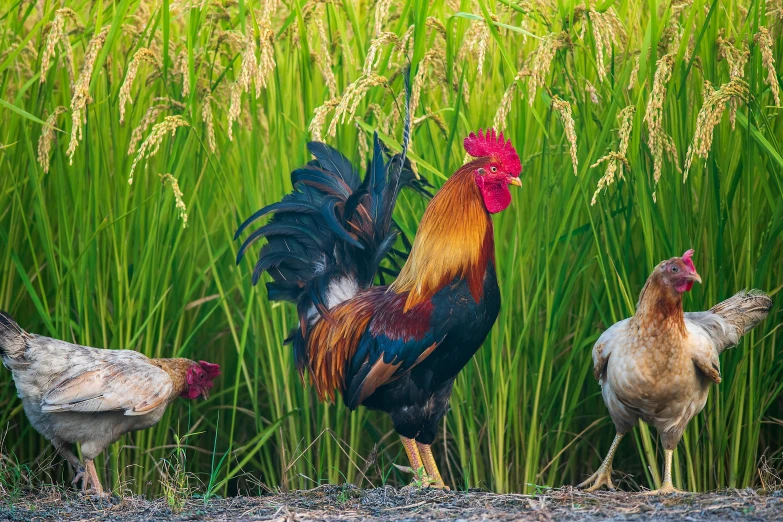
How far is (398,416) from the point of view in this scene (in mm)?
4496

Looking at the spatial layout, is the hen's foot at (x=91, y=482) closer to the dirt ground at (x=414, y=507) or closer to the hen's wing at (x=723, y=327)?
the dirt ground at (x=414, y=507)

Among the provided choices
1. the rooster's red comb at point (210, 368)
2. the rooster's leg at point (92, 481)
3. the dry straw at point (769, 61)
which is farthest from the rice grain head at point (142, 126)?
the dry straw at point (769, 61)

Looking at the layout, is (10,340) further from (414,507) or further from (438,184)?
(438,184)

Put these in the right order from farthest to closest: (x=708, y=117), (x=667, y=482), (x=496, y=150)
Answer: (x=496, y=150) < (x=667, y=482) < (x=708, y=117)

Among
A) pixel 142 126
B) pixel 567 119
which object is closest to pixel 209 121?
pixel 142 126

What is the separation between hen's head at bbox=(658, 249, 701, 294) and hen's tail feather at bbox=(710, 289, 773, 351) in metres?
0.35

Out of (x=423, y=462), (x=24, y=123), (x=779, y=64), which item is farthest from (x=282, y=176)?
(x=779, y=64)

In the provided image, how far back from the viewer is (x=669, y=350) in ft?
13.2

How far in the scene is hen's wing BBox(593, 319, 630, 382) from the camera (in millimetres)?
4168

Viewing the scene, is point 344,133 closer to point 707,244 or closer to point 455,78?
point 455,78

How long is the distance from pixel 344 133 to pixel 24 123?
1877 mm

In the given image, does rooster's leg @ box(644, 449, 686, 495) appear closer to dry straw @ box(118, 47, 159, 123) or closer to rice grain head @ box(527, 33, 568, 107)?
rice grain head @ box(527, 33, 568, 107)

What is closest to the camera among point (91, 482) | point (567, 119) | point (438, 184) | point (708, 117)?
point (708, 117)

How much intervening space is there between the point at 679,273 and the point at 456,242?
112cm
